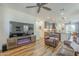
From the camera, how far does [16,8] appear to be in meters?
2.41

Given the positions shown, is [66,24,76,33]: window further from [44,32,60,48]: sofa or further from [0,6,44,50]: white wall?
[0,6,44,50]: white wall

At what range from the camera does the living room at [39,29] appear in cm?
238

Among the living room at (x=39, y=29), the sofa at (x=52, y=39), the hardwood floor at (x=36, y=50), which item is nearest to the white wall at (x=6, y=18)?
the living room at (x=39, y=29)

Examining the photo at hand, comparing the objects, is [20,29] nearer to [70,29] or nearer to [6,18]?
[6,18]

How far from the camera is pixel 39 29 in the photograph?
8.29 feet

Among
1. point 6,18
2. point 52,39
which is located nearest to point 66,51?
point 52,39

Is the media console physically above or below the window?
below

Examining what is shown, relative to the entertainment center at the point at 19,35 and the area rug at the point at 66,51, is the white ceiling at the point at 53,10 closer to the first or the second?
the entertainment center at the point at 19,35

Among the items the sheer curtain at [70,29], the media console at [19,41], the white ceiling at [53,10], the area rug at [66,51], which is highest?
the white ceiling at [53,10]

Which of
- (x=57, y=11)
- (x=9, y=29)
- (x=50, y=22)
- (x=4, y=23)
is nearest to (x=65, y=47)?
(x=50, y=22)

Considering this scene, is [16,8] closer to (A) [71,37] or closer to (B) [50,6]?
(B) [50,6]

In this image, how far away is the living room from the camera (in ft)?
7.80

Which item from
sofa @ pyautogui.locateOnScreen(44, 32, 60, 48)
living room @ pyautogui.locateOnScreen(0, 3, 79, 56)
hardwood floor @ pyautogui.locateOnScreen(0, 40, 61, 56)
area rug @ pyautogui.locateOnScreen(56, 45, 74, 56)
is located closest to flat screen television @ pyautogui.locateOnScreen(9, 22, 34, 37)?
living room @ pyautogui.locateOnScreen(0, 3, 79, 56)

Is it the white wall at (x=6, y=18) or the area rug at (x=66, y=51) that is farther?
the area rug at (x=66, y=51)
